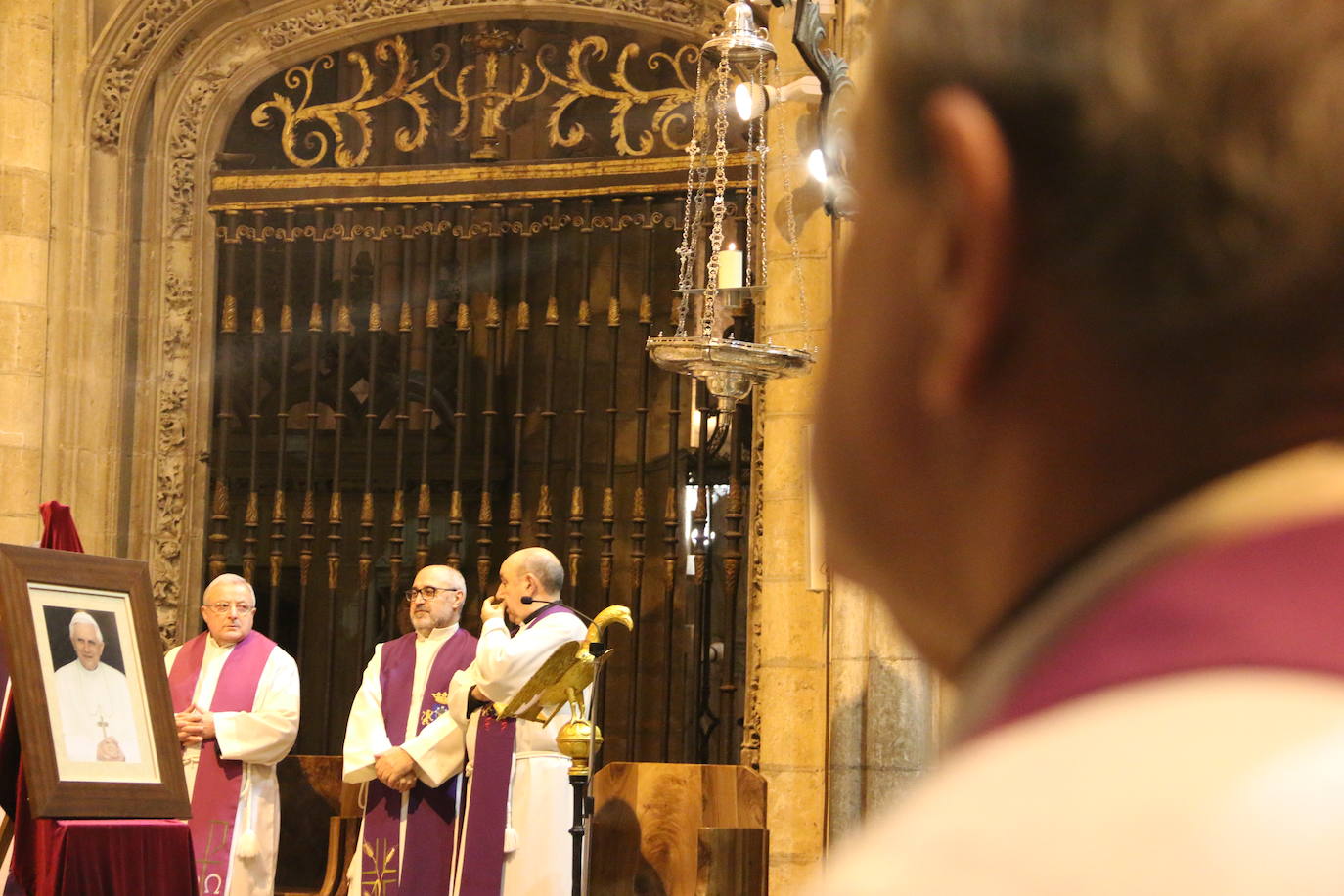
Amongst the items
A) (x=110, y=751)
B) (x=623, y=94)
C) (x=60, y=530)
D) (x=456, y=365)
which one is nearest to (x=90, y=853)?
(x=110, y=751)

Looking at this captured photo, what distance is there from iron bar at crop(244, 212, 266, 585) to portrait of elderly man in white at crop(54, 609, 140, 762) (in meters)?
3.51

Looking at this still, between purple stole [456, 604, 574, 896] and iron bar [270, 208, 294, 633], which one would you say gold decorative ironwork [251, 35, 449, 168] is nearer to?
iron bar [270, 208, 294, 633]

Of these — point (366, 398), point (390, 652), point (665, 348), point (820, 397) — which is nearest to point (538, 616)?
point (390, 652)

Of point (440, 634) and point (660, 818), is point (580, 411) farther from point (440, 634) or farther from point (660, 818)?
point (660, 818)

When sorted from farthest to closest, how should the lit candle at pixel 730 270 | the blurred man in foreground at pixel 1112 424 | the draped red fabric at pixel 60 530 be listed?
the draped red fabric at pixel 60 530 → the lit candle at pixel 730 270 → the blurred man in foreground at pixel 1112 424

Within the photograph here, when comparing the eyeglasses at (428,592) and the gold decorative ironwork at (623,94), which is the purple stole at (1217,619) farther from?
the gold decorative ironwork at (623,94)

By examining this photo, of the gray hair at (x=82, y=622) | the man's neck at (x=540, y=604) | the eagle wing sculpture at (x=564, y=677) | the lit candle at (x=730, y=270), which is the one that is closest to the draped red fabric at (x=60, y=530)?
the gray hair at (x=82, y=622)

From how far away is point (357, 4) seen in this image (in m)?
9.68

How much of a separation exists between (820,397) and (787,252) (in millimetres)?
7228

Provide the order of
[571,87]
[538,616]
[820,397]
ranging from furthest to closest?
[571,87], [538,616], [820,397]

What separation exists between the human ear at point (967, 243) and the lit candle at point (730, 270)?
17.4 ft

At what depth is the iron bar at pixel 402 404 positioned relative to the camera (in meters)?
9.11

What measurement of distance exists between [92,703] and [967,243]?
18.1 ft

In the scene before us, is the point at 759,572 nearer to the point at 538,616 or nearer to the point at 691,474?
the point at 691,474
